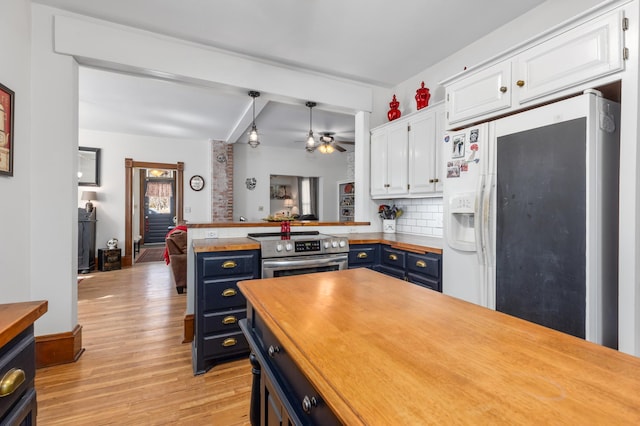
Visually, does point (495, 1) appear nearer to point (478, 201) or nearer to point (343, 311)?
point (478, 201)

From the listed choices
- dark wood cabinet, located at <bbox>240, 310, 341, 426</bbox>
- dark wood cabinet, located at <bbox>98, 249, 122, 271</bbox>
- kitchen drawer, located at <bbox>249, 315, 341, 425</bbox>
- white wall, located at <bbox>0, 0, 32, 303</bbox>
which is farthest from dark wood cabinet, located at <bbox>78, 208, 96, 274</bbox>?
kitchen drawer, located at <bbox>249, 315, 341, 425</bbox>

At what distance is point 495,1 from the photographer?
2.23 m

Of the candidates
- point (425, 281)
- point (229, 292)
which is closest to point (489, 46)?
point (425, 281)

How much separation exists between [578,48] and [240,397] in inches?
113

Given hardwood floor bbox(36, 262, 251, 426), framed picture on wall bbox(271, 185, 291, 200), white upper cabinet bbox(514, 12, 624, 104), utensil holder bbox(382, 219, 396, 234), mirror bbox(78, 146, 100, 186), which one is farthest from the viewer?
framed picture on wall bbox(271, 185, 291, 200)

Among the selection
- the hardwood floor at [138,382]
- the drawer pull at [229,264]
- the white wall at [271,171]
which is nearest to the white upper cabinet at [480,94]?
the drawer pull at [229,264]

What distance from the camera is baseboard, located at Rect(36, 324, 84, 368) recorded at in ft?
7.36

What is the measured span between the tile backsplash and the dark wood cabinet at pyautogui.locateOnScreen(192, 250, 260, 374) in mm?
1966

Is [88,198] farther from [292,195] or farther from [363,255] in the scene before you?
[363,255]

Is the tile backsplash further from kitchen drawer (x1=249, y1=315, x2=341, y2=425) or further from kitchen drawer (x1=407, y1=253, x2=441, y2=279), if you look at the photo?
kitchen drawer (x1=249, y1=315, x2=341, y2=425)

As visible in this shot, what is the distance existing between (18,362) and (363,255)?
8.17ft

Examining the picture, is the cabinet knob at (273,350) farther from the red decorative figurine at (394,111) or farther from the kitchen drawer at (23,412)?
the red decorative figurine at (394,111)

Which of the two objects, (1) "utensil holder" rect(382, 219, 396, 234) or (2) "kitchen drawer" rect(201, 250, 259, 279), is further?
(1) "utensil holder" rect(382, 219, 396, 234)

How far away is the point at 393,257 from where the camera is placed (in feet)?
9.30
